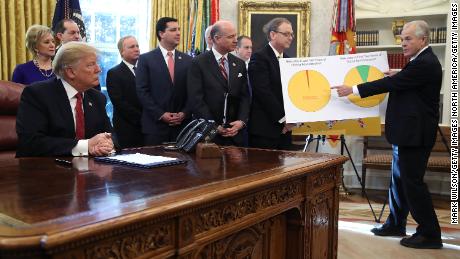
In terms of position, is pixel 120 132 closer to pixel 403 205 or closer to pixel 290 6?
pixel 403 205

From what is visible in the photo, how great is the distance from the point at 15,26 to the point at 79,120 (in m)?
2.94

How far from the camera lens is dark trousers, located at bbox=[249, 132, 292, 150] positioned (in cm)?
389

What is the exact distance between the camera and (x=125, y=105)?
421 cm

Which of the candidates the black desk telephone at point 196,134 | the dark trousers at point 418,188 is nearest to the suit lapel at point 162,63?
the black desk telephone at point 196,134

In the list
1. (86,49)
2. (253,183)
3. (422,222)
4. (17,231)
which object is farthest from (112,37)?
(17,231)

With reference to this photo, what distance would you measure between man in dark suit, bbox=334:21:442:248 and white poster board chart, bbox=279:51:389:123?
0.88ft

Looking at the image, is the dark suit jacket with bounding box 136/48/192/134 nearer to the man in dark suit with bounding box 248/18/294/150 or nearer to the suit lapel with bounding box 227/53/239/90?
the suit lapel with bounding box 227/53/239/90

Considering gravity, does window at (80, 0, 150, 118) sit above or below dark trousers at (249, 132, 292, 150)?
above

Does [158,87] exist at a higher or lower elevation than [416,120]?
higher

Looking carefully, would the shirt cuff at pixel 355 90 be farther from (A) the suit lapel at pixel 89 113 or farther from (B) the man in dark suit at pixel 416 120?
(A) the suit lapel at pixel 89 113

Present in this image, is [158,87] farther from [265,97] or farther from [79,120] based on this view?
[79,120]

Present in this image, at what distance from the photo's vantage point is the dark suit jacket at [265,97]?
12.6ft

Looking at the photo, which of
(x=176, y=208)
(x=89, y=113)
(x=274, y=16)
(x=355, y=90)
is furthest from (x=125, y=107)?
(x=274, y=16)

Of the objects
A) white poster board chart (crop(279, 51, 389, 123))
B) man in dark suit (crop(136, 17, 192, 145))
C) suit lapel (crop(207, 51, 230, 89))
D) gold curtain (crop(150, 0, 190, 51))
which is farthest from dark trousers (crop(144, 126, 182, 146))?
gold curtain (crop(150, 0, 190, 51))
